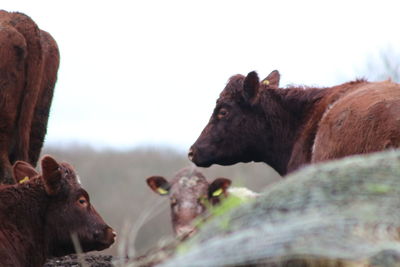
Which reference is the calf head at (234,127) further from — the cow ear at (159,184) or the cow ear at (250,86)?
the cow ear at (159,184)

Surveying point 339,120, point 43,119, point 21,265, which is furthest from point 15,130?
point 339,120

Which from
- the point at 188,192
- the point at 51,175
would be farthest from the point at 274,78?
the point at 51,175

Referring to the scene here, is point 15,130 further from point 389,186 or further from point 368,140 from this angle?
point 389,186

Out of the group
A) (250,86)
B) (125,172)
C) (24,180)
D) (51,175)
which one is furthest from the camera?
(125,172)

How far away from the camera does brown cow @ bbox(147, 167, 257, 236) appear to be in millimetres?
9859

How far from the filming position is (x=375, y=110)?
23.2 feet

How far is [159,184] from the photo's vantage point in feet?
35.5

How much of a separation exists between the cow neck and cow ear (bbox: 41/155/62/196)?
9.43 ft

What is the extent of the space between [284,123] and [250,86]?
1.80 ft

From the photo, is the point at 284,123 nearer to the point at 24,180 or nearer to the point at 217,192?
the point at 217,192

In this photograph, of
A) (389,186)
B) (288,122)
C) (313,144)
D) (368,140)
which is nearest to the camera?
(389,186)

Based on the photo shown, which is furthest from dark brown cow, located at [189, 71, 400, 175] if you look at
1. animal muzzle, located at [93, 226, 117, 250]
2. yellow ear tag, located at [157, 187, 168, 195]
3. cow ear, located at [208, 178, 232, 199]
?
animal muzzle, located at [93, 226, 117, 250]

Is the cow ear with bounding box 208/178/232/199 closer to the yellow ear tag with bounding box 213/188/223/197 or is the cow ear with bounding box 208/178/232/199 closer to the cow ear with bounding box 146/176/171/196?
the yellow ear tag with bounding box 213/188/223/197

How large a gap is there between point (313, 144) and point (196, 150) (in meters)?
1.86
